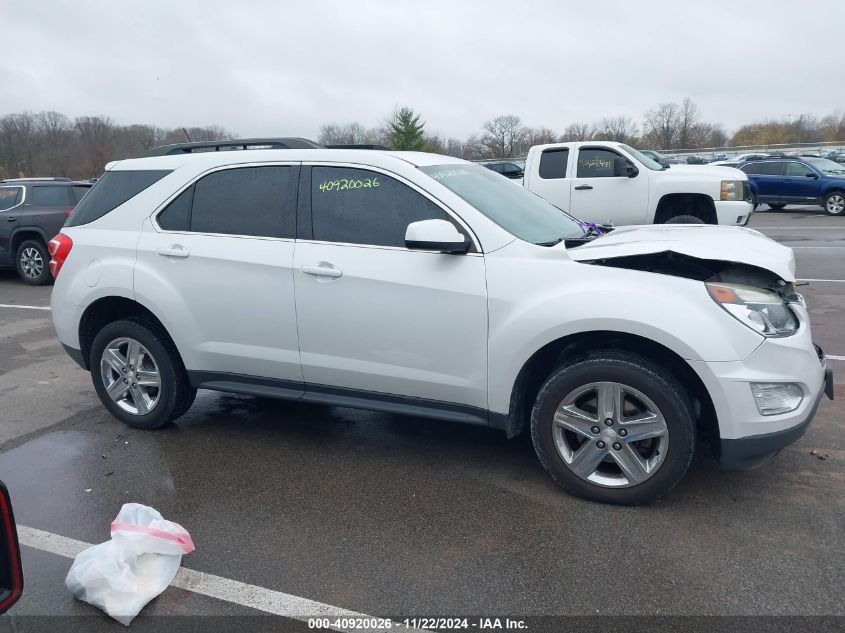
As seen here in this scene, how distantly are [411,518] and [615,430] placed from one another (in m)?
1.14

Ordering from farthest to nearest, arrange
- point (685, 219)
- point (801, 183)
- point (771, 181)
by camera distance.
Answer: point (771, 181)
point (801, 183)
point (685, 219)

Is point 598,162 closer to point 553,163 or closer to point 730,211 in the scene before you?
point 553,163

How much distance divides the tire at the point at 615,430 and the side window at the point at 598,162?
762 centimetres

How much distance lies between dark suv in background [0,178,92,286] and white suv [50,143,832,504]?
8228 millimetres

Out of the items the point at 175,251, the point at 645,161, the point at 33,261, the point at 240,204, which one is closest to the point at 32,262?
the point at 33,261

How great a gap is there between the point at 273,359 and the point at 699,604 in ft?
8.91

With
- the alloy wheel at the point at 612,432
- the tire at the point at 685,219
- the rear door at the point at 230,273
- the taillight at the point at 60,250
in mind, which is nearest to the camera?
the alloy wheel at the point at 612,432

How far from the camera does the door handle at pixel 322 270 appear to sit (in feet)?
13.3

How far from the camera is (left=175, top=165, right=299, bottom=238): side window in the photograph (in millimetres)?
4367

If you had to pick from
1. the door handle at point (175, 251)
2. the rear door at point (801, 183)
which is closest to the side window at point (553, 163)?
the door handle at point (175, 251)

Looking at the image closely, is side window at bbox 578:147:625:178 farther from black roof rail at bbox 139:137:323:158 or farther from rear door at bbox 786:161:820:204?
rear door at bbox 786:161:820:204

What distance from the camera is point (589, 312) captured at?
348 cm

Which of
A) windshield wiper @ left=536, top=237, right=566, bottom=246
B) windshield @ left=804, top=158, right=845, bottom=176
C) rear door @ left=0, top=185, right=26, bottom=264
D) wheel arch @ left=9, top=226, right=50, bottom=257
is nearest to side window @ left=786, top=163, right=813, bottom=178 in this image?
windshield @ left=804, top=158, right=845, bottom=176

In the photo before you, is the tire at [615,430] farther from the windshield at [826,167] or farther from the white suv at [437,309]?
the windshield at [826,167]
